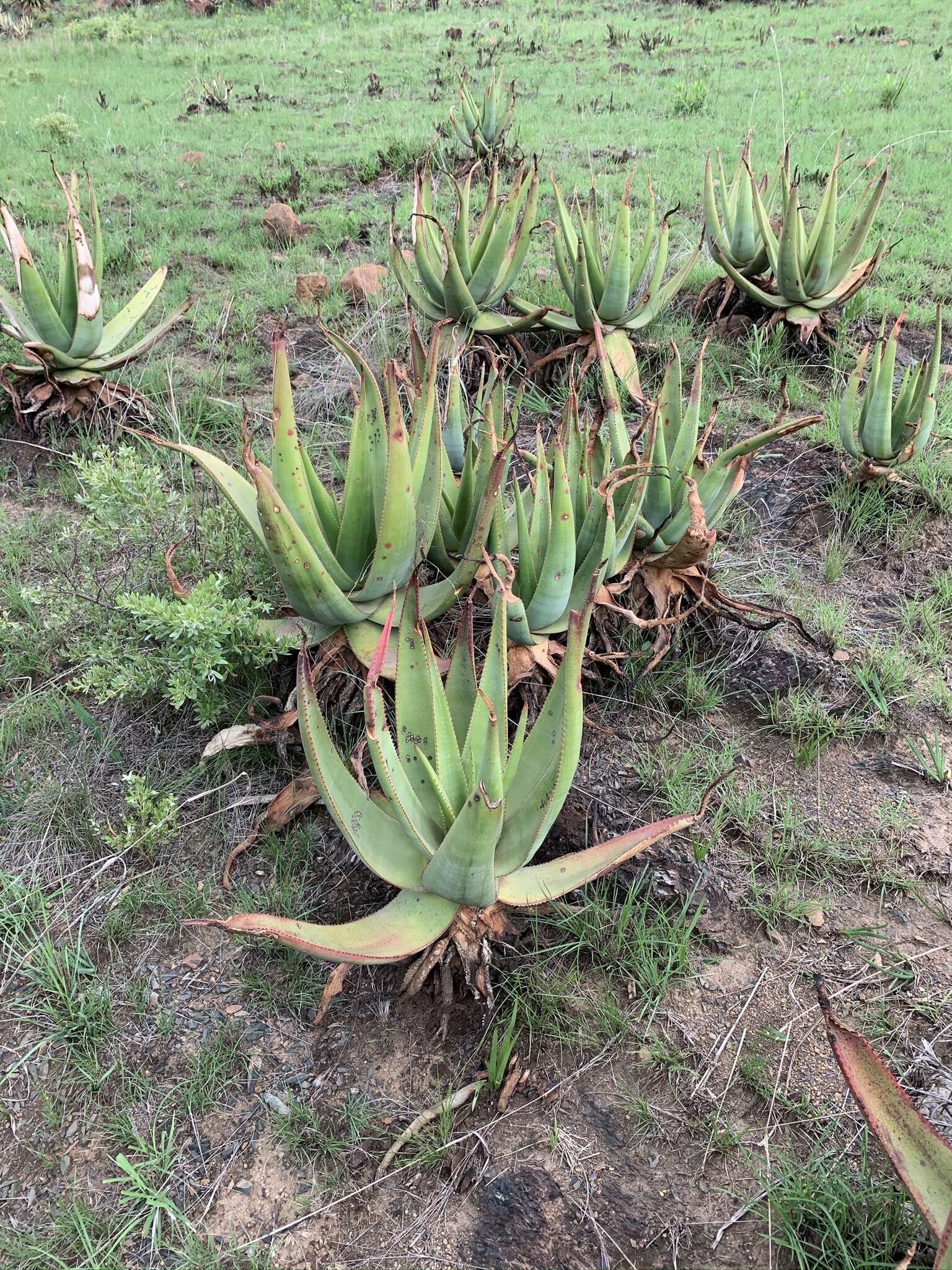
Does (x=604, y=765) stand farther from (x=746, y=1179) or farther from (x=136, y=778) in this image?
(x=136, y=778)

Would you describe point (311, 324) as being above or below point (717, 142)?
below

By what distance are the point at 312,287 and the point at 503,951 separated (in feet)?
13.7

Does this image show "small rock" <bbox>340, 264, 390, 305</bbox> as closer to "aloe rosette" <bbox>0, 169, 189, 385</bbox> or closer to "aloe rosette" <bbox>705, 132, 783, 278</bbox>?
"aloe rosette" <bbox>0, 169, 189, 385</bbox>

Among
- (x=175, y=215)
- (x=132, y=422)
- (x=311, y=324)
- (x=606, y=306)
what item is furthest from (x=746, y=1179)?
(x=175, y=215)

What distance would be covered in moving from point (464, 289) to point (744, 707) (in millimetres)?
2226

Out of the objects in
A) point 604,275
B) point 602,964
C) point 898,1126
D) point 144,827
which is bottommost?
point 602,964

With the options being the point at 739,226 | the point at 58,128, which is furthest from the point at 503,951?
the point at 58,128

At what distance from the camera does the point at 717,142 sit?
6770 millimetres

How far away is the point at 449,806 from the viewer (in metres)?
1.75

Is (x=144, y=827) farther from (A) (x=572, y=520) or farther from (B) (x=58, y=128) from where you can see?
(B) (x=58, y=128)

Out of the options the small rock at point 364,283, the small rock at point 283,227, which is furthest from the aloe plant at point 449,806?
the small rock at point 283,227

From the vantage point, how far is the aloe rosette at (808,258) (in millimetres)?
3777

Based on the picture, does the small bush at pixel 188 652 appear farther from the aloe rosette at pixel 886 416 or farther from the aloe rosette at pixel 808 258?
the aloe rosette at pixel 808 258

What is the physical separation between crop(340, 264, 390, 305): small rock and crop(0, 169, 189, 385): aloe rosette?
1151 mm
